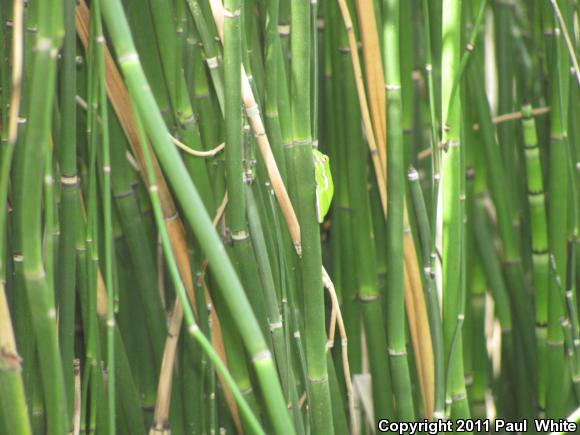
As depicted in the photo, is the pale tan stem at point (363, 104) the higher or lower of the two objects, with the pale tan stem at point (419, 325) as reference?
higher

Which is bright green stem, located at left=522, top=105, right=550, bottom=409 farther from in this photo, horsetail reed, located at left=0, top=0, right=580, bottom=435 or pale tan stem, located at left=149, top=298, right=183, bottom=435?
pale tan stem, located at left=149, top=298, right=183, bottom=435

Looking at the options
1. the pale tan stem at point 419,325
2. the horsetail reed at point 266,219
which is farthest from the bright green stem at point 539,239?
the pale tan stem at point 419,325

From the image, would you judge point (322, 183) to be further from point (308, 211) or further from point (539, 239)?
point (539, 239)

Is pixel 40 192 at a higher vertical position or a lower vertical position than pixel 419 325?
higher

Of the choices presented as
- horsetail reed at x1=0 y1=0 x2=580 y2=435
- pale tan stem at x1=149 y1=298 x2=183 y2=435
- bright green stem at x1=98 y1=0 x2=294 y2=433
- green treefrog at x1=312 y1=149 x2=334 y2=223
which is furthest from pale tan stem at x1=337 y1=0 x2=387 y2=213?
bright green stem at x1=98 y1=0 x2=294 y2=433

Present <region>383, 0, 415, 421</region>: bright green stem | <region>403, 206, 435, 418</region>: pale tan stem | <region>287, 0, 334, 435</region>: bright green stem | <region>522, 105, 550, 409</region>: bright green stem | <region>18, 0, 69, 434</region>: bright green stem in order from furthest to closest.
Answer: <region>522, 105, 550, 409</region>: bright green stem < <region>403, 206, 435, 418</region>: pale tan stem < <region>383, 0, 415, 421</region>: bright green stem < <region>287, 0, 334, 435</region>: bright green stem < <region>18, 0, 69, 434</region>: bright green stem

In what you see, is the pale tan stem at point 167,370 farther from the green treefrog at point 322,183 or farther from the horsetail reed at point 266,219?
the green treefrog at point 322,183

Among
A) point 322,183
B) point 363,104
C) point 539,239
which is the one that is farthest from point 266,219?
point 539,239

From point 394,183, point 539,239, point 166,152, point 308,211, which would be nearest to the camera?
point 166,152

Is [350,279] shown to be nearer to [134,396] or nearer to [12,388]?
[134,396]
